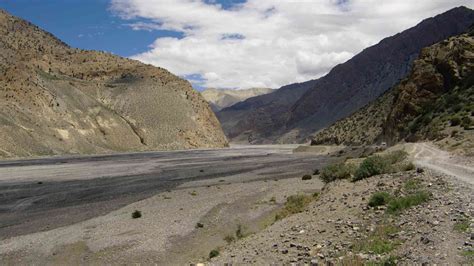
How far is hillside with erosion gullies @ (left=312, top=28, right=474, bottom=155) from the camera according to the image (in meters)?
36.4

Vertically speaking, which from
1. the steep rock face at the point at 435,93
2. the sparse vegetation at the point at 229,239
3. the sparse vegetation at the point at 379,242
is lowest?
the sparse vegetation at the point at 229,239

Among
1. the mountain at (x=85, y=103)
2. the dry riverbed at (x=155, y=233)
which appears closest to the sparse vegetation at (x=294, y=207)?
the dry riverbed at (x=155, y=233)

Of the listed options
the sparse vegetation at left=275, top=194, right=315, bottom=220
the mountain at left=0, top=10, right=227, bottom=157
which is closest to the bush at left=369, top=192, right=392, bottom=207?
the sparse vegetation at left=275, top=194, right=315, bottom=220

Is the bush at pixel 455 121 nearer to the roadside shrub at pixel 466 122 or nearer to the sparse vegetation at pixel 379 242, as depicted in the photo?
the roadside shrub at pixel 466 122

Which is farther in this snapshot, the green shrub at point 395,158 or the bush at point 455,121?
the bush at point 455,121

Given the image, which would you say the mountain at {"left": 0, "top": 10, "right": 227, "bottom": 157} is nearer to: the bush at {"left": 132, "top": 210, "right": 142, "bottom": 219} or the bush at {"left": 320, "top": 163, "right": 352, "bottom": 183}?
the bush at {"left": 132, "top": 210, "right": 142, "bottom": 219}

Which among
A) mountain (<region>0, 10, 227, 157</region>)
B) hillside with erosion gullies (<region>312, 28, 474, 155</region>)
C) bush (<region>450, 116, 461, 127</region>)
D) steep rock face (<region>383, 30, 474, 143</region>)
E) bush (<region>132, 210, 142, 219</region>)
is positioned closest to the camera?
bush (<region>132, 210, 142, 219</region>)

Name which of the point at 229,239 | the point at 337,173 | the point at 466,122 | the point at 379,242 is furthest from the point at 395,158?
the point at 379,242

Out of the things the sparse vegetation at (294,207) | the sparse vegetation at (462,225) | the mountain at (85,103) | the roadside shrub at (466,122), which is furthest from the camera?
the mountain at (85,103)

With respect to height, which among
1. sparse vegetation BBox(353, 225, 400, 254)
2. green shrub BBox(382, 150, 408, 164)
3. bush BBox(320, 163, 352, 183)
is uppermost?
green shrub BBox(382, 150, 408, 164)

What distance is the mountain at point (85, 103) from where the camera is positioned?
9875 cm

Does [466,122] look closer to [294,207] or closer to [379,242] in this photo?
[294,207]

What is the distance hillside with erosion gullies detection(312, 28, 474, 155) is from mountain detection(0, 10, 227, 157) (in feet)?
224

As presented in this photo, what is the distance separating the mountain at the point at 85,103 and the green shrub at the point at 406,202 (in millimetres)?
84968
